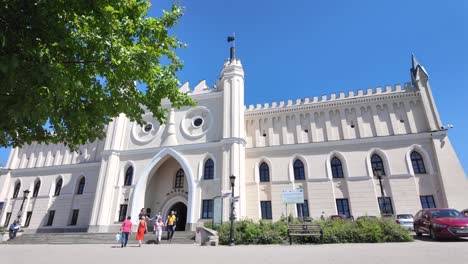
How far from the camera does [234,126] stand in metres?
22.3

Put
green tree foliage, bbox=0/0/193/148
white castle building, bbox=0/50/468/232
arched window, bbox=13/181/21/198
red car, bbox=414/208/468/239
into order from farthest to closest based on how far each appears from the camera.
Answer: arched window, bbox=13/181/21/198, white castle building, bbox=0/50/468/232, red car, bbox=414/208/468/239, green tree foliage, bbox=0/0/193/148

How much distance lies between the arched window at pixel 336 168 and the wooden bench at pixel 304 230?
34.6 feet

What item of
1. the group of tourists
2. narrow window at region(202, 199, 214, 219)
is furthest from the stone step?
narrow window at region(202, 199, 214, 219)

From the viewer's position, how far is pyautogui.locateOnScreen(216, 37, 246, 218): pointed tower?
20.7 meters

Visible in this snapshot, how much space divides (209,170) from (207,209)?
3.34m

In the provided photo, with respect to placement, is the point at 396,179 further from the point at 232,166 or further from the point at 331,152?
the point at 232,166

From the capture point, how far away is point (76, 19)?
529 cm

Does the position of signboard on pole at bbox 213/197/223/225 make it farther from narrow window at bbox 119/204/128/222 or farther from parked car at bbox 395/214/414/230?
parked car at bbox 395/214/414/230

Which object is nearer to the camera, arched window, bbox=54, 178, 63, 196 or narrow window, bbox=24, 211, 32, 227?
narrow window, bbox=24, 211, 32, 227

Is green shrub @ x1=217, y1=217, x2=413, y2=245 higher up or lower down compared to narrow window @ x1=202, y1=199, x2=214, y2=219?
lower down

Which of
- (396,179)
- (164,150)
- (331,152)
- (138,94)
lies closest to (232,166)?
(164,150)

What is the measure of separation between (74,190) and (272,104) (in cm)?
2224

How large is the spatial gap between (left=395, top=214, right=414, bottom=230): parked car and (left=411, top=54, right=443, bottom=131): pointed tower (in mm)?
7478

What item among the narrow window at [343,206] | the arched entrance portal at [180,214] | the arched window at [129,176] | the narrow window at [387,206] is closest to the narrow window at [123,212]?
the arched window at [129,176]
